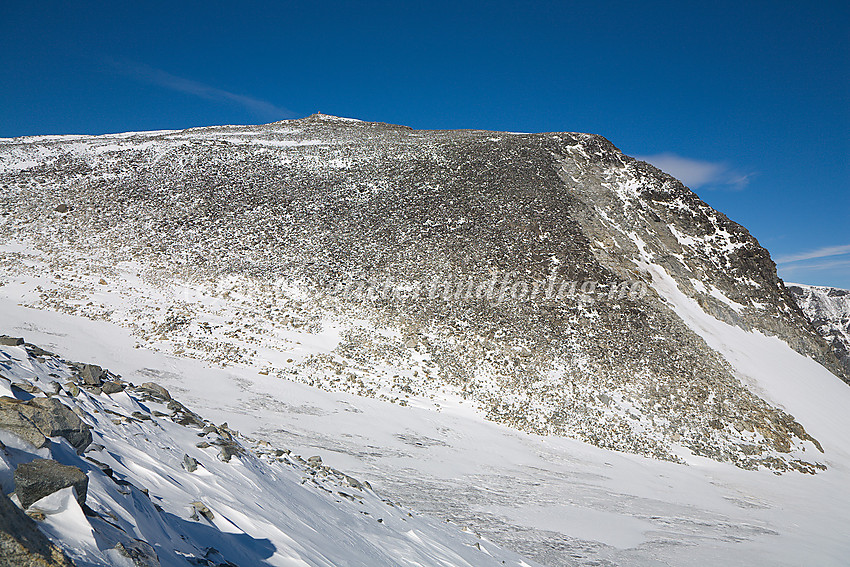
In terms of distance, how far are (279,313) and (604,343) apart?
17.2 meters

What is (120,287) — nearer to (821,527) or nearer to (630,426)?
(630,426)

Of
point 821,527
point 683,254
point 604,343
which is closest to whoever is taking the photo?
point 821,527

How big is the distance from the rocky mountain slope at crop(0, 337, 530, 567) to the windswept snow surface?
2.4 inches

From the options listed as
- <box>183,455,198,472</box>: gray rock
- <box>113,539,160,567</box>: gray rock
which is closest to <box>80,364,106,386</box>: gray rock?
<box>183,455,198,472</box>: gray rock

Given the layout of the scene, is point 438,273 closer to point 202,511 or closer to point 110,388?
point 110,388

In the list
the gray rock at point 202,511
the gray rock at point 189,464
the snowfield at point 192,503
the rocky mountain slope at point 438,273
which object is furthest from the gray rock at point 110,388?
the rocky mountain slope at point 438,273

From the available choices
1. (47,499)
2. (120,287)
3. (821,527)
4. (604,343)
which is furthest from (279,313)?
(821,527)

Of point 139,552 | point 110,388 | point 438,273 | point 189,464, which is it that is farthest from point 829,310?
point 139,552

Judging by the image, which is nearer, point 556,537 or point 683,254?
point 556,537

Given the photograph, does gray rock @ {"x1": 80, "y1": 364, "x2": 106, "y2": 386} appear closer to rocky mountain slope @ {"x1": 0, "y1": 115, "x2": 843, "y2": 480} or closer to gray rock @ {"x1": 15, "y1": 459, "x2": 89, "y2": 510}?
gray rock @ {"x1": 15, "y1": 459, "x2": 89, "y2": 510}

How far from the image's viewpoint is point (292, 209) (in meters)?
33.1

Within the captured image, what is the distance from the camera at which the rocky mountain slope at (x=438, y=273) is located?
21.3 m

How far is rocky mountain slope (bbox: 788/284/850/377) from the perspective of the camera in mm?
54844

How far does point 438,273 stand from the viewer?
89.6 ft
